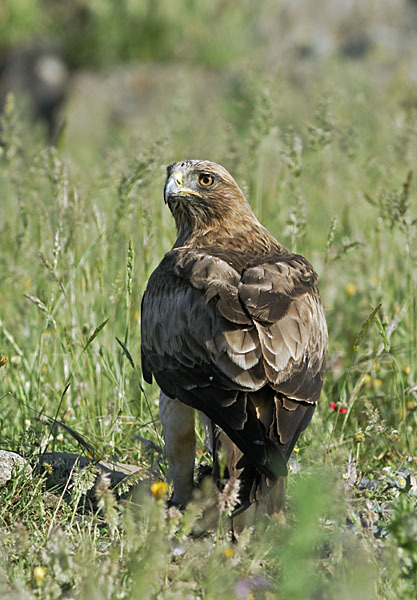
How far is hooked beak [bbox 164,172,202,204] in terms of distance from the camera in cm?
373

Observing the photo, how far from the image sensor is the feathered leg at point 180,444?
10.6 feet

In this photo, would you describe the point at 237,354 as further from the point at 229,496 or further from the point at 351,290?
the point at 351,290

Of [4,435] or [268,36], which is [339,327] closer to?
[4,435]

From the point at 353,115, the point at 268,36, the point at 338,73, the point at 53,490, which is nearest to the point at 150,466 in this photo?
the point at 53,490

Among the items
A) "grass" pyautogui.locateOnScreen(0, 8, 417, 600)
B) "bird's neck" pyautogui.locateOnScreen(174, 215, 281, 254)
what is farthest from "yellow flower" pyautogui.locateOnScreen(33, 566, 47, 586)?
"bird's neck" pyautogui.locateOnScreen(174, 215, 281, 254)

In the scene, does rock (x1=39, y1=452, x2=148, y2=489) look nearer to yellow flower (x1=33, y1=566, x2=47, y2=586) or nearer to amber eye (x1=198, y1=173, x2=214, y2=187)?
yellow flower (x1=33, y1=566, x2=47, y2=586)

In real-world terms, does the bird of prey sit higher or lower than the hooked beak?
lower

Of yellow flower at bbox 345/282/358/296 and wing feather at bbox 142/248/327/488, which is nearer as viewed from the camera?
wing feather at bbox 142/248/327/488

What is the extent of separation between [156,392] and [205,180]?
107cm

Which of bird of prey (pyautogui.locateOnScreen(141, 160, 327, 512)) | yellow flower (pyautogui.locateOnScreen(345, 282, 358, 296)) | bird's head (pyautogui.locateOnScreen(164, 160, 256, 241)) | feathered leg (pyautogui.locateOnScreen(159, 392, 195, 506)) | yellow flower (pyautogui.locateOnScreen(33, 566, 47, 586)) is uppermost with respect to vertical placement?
bird's head (pyautogui.locateOnScreen(164, 160, 256, 241))

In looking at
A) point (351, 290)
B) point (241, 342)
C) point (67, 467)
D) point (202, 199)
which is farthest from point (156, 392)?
point (351, 290)

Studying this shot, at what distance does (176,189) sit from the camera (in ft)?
12.3

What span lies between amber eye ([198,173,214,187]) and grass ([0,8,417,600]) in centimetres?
19

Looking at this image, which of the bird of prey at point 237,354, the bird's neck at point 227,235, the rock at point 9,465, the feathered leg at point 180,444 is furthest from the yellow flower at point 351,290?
the rock at point 9,465
